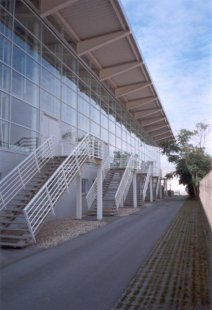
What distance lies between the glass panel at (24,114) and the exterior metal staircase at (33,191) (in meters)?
1.05

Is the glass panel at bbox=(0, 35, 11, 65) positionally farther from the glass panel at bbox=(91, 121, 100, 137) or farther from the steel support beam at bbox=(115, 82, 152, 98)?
the steel support beam at bbox=(115, 82, 152, 98)

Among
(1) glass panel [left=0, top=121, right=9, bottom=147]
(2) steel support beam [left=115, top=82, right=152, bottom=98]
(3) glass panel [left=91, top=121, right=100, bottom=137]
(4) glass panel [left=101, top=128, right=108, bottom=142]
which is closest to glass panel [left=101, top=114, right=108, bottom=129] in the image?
(4) glass panel [left=101, top=128, right=108, bottom=142]

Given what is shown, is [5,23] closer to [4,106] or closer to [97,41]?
[4,106]

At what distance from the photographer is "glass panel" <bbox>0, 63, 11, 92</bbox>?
13.4 m

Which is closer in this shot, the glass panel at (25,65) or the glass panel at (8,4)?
the glass panel at (8,4)

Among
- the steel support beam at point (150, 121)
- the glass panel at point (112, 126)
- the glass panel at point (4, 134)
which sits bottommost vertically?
the glass panel at point (4, 134)

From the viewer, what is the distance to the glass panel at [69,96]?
19.3m

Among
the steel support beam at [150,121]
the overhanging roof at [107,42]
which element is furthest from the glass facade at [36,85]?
the steel support beam at [150,121]

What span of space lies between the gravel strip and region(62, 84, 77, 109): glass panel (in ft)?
20.4

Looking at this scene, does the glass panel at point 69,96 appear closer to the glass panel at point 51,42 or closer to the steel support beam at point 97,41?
the glass panel at point 51,42

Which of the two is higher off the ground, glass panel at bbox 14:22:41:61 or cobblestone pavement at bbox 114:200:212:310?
glass panel at bbox 14:22:41:61

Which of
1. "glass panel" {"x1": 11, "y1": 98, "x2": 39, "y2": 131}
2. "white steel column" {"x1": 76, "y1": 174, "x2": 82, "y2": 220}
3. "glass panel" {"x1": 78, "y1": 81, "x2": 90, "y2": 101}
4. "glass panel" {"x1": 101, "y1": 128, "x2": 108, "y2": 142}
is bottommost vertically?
"white steel column" {"x1": 76, "y1": 174, "x2": 82, "y2": 220}

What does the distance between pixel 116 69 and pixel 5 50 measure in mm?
11536

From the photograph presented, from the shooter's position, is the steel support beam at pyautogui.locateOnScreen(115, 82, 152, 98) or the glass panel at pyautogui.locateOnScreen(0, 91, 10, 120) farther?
the steel support beam at pyautogui.locateOnScreen(115, 82, 152, 98)
